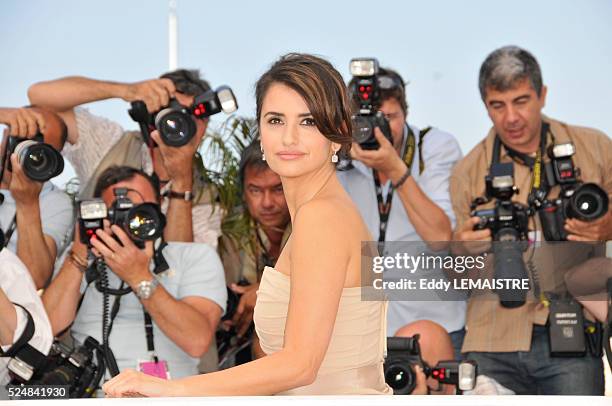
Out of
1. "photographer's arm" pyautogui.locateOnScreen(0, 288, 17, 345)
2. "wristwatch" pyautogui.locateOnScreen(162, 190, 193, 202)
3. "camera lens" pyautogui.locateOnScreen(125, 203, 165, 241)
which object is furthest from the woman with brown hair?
"wristwatch" pyautogui.locateOnScreen(162, 190, 193, 202)

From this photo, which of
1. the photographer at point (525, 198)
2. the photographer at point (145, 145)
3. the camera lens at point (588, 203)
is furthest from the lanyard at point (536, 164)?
the photographer at point (145, 145)

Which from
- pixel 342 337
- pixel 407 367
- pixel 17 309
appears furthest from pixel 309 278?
pixel 407 367

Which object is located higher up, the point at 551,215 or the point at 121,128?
the point at 121,128

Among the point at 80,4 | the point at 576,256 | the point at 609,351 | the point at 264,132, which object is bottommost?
the point at 609,351

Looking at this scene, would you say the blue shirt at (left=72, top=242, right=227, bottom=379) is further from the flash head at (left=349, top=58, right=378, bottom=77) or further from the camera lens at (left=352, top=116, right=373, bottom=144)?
the flash head at (left=349, top=58, right=378, bottom=77)

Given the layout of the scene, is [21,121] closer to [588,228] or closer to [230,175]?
[230,175]

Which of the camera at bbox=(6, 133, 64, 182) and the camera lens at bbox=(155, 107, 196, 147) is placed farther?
the camera lens at bbox=(155, 107, 196, 147)

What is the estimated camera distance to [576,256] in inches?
148

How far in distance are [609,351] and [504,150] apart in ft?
2.94

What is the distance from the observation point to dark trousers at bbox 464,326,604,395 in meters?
3.69

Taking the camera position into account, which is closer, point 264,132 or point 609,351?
point 264,132

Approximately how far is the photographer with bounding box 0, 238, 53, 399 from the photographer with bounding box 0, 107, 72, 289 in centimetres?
44

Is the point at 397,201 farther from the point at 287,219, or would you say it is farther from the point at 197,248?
the point at 197,248

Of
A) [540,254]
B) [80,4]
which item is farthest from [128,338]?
[80,4]
